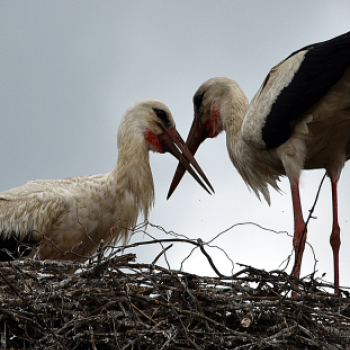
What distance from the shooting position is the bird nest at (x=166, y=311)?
3.03m

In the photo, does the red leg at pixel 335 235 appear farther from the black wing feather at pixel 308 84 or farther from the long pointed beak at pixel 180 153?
the long pointed beak at pixel 180 153

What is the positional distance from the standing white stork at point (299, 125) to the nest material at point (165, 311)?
77 centimetres

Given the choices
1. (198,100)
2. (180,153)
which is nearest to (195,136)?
(198,100)

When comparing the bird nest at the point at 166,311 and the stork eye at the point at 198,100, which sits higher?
the stork eye at the point at 198,100

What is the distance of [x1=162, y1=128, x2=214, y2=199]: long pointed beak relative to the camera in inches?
195

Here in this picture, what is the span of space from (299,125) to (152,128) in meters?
1.14

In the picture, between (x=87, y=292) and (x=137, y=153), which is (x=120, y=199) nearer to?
(x=137, y=153)

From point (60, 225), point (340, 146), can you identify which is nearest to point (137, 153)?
point (60, 225)

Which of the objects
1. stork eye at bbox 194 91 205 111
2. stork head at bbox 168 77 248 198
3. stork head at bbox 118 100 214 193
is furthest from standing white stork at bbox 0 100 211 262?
stork eye at bbox 194 91 205 111

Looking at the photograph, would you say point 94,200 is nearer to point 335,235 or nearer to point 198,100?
point 198,100

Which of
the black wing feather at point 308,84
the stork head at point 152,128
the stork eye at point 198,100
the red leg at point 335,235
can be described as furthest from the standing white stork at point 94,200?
the red leg at point 335,235

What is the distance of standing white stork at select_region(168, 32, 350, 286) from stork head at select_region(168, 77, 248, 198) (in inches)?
11.0

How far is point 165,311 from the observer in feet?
10.4

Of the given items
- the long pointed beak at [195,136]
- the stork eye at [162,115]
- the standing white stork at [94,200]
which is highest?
the long pointed beak at [195,136]
